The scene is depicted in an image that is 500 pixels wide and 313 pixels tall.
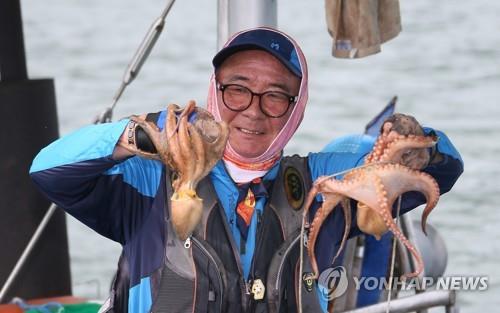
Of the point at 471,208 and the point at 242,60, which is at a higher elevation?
the point at 242,60

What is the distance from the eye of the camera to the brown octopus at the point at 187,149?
10.2 feet

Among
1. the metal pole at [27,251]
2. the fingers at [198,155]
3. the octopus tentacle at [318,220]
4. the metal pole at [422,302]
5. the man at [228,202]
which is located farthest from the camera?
the metal pole at [27,251]

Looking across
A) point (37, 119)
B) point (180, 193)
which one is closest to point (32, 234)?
point (37, 119)

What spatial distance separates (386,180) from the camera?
126 inches

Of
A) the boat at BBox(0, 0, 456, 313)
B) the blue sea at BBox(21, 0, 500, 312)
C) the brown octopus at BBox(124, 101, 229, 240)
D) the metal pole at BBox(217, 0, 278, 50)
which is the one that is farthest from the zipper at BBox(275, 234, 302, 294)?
the blue sea at BBox(21, 0, 500, 312)

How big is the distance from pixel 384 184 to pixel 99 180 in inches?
31.9

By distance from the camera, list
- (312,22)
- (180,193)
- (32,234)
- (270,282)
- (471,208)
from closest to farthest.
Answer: (180,193) < (270,282) < (32,234) < (471,208) < (312,22)

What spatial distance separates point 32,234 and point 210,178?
1.97 m

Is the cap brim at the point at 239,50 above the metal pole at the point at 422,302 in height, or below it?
above

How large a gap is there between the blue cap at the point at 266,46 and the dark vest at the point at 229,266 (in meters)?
0.35

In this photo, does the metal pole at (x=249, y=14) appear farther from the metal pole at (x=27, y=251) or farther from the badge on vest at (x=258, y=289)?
the metal pole at (x=27, y=251)

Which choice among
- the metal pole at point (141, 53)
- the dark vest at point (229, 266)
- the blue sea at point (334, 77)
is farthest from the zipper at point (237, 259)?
the blue sea at point (334, 77)

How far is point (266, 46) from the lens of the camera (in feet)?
11.8

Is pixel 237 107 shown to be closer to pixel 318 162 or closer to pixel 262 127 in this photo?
pixel 262 127
